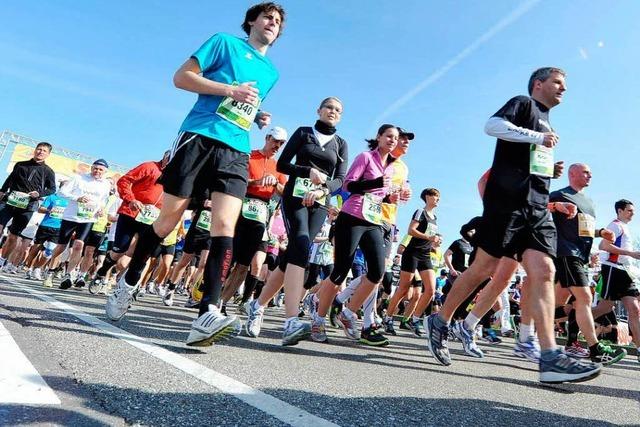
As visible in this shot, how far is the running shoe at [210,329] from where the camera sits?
8.22 ft

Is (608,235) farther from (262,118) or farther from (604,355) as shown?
(262,118)

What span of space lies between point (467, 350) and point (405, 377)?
1826 mm

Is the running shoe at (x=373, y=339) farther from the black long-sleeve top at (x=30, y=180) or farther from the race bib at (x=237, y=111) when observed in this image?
the black long-sleeve top at (x=30, y=180)

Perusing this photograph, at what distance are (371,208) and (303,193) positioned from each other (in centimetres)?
79

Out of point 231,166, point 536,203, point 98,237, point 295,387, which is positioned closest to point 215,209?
point 231,166

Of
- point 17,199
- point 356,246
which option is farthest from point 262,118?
point 17,199

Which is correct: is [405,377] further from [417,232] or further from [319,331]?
[417,232]

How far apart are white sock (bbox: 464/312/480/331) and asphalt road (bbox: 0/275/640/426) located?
66 centimetres

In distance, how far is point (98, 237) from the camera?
33.5 feet

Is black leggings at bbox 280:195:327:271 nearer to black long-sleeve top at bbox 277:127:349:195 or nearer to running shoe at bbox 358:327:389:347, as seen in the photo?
black long-sleeve top at bbox 277:127:349:195

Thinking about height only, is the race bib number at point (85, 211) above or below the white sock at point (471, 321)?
above

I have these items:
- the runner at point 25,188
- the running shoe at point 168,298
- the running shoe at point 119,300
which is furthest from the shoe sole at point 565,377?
the runner at point 25,188

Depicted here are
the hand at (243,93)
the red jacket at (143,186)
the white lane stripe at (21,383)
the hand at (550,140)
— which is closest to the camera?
the white lane stripe at (21,383)

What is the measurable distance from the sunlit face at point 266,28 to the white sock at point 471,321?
2.84 m
